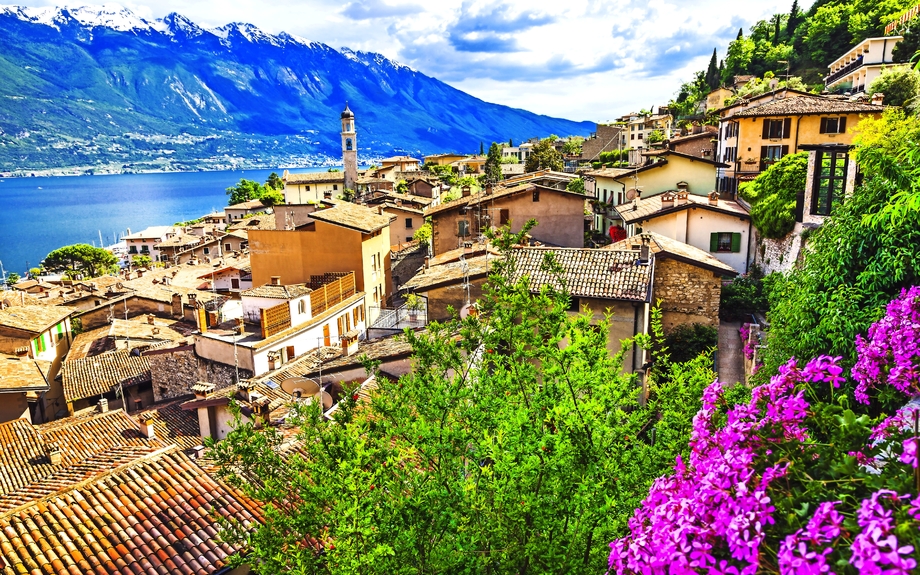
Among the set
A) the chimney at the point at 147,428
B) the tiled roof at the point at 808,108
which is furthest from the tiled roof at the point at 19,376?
the tiled roof at the point at 808,108

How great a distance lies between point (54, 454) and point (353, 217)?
1957cm

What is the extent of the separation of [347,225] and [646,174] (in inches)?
733

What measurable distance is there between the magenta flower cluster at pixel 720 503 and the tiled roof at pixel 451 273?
1529cm

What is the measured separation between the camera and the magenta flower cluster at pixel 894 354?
459 centimetres

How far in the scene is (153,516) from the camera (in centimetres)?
857

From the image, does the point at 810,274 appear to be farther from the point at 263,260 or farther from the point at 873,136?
the point at 263,260

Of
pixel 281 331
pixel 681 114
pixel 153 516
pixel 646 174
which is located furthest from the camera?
pixel 681 114

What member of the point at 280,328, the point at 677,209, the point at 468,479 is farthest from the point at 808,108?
the point at 468,479

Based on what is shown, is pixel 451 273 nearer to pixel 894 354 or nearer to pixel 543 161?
pixel 894 354

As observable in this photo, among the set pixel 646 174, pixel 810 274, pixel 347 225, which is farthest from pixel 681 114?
pixel 810 274

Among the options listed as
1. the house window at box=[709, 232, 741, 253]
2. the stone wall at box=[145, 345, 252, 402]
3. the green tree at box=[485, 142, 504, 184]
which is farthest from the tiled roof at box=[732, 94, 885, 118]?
the green tree at box=[485, 142, 504, 184]

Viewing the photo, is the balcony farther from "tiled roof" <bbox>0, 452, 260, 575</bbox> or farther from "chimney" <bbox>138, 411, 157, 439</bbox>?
"tiled roof" <bbox>0, 452, 260, 575</bbox>

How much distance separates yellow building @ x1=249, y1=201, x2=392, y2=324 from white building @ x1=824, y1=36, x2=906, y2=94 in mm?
46917

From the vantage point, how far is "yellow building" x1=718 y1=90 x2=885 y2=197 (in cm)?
3497
